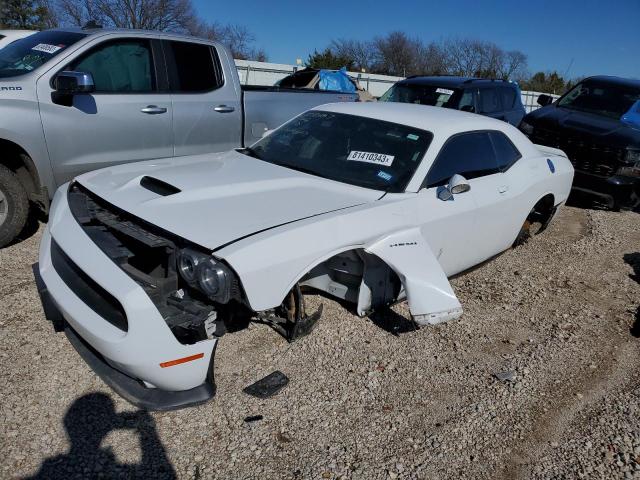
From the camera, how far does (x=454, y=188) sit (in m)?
3.55

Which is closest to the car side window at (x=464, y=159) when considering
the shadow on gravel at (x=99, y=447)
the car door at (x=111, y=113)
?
the shadow on gravel at (x=99, y=447)

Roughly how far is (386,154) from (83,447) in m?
2.62

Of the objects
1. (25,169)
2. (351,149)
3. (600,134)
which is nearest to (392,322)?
(351,149)

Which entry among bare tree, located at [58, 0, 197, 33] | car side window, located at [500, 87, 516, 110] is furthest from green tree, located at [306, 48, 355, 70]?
car side window, located at [500, 87, 516, 110]

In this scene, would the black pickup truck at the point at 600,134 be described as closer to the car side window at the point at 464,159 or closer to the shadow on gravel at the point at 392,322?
the car side window at the point at 464,159

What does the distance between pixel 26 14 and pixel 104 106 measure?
3084 centimetres

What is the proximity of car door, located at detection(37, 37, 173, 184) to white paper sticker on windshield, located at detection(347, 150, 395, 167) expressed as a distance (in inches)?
88.6

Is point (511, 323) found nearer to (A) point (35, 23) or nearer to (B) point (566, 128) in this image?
(B) point (566, 128)

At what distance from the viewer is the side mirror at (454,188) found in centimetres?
351

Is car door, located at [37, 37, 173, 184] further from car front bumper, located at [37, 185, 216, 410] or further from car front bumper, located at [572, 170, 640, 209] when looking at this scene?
car front bumper, located at [572, 170, 640, 209]

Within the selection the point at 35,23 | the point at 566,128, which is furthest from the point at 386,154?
the point at 35,23

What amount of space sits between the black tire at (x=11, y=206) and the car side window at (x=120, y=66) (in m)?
1.08

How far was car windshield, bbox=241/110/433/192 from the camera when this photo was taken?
3584mm

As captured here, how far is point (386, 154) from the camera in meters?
3.71
